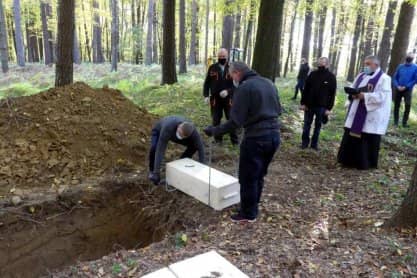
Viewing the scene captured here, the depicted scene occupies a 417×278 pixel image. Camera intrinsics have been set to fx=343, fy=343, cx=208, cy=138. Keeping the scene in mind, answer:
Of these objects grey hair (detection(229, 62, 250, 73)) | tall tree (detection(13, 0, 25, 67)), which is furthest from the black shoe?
tall tree (detection(13, 0, 25, 67))

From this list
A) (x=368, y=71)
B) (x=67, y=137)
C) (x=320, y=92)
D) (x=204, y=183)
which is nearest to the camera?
(x=204, y=183)

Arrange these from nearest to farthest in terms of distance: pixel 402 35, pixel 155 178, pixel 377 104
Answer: pixel 155 178
pixel 377 104
pixel 402 35

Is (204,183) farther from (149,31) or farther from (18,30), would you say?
(18,30)

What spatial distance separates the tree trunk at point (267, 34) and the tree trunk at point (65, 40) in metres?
4.10

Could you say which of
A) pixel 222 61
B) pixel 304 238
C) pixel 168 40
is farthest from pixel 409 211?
pixel 168 40

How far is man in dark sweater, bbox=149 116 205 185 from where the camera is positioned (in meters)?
4.86

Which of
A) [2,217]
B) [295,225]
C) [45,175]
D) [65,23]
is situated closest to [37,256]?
[2,217]

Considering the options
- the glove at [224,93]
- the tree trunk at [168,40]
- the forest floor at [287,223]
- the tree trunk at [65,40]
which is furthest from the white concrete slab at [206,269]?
the tree trunk at [168,40]

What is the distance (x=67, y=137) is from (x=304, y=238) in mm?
4374

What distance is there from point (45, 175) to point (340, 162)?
16.7 feet

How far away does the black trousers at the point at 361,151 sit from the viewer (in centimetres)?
585

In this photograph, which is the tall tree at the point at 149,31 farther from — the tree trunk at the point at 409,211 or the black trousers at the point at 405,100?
the tree trunk at the point at 409,211

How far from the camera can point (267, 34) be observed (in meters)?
7.34

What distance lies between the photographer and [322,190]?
208 inches
